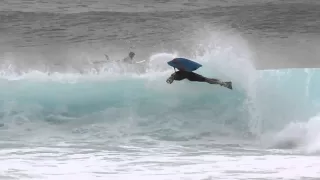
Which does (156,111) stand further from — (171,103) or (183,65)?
(183,65)

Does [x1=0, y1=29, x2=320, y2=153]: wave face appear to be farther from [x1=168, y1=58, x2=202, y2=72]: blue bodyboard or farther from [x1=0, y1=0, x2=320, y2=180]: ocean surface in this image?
[x1=168, y1=58, x2=202, y2=72]: blue bodyboard

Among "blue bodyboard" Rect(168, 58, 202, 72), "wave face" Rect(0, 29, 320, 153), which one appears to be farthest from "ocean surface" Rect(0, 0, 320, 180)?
"blue bodyboard" Rect(168, 58, 202, 72)

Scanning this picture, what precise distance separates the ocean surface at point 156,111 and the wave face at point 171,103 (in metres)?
0.02

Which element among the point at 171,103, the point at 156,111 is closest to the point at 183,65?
the point at 156,111

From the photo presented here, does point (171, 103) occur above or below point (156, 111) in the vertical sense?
above

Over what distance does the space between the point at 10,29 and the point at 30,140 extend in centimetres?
1316

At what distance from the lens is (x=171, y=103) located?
13.4 meters

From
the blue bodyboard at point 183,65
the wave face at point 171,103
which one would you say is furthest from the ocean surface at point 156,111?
the blue bodyboard at point 183,65

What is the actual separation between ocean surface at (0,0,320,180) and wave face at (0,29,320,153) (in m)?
0.02

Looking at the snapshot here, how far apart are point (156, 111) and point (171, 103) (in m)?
0.43

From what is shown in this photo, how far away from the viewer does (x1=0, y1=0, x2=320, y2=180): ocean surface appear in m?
9.19

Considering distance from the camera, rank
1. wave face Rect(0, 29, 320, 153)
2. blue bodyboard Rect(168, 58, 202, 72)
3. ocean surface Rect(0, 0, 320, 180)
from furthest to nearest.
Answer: wave face Rect(0, 29, 320, 153), blue bodyboard Rect(168, 58, 202, 72), ocean surface Rect(0, 0, 320, 180)

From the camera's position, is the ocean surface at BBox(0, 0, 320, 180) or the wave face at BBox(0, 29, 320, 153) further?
the wave face at BBox(0, 29, 320, 153)

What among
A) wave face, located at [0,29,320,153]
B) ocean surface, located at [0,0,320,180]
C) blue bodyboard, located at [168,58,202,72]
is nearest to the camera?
ocean surface, located at [0,0,320,180]
